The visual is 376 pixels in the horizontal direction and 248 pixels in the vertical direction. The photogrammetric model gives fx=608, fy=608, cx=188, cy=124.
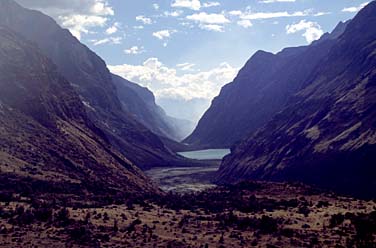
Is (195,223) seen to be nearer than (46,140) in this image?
Yes

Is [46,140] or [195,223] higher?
[46,140]

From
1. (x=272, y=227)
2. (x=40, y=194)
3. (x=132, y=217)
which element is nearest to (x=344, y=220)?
(x=272, y=227)

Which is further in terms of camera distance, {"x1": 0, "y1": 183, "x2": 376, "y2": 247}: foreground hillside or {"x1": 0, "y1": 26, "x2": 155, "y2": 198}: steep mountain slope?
{"x1": 0, "y1": 26, "x2": 155, "y2": 198}: steep mountain slope

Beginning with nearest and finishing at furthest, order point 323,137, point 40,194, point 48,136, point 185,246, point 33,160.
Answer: point 185,246 → point 40,194 → point 33,160 → point 48,136 → point 323,137

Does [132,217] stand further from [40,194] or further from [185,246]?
[40,194]
